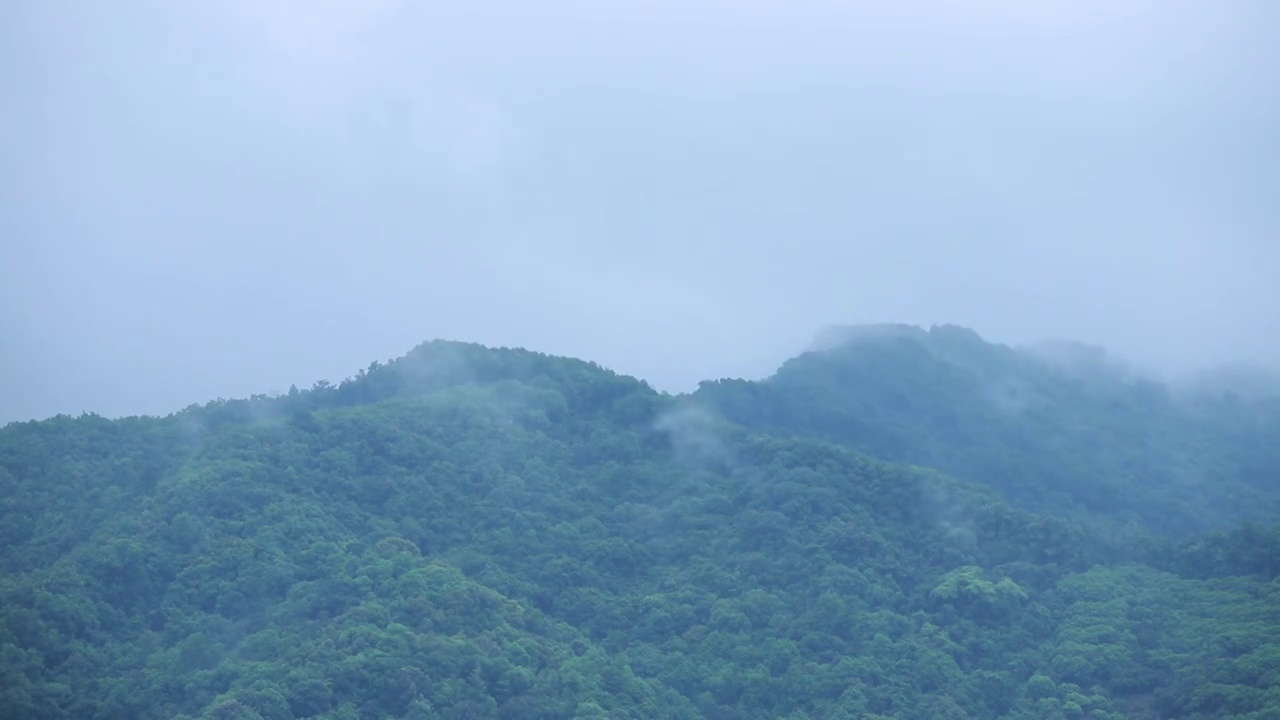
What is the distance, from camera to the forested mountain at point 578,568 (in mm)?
46438

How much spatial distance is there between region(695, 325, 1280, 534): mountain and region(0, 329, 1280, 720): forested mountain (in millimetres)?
319

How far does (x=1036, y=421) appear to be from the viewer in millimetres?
70000

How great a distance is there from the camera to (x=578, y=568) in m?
54.1

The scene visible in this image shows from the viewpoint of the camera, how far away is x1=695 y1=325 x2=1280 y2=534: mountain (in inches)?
2574

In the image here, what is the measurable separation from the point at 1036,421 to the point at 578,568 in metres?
25.0

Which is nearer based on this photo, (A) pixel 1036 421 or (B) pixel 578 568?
(B) pixel 578 568

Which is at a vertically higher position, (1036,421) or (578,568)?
(1036,421)

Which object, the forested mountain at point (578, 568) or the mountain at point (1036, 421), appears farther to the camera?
the mountain at point (1036, 421)

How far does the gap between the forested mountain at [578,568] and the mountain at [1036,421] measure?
319mm

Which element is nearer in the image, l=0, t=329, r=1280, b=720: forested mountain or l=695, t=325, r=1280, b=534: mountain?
l=0, t=329, r=1280, b=720: forested mountain

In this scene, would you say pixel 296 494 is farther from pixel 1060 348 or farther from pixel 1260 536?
pixel 1060 348

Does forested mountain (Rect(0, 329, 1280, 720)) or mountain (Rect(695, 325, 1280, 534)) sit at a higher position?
mountain (Rect(695, 325, 1280, 534))

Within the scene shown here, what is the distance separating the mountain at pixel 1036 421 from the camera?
65.4 metres

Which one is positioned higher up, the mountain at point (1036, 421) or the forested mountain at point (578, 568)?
the mountain at point (1036, 421)
